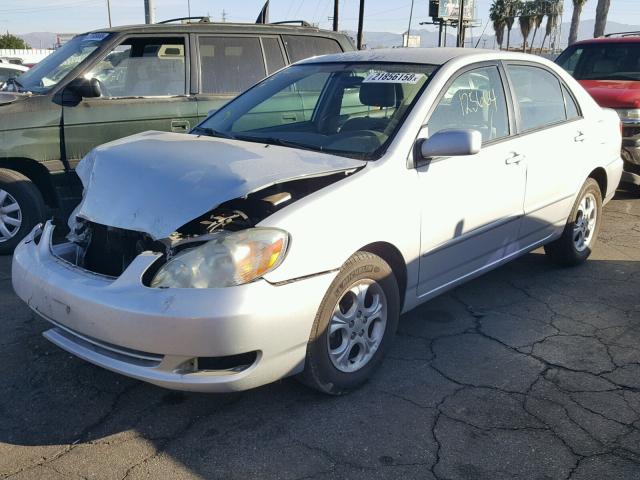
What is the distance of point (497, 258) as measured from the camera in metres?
4.34

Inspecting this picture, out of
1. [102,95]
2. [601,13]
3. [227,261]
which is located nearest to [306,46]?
[102,95]

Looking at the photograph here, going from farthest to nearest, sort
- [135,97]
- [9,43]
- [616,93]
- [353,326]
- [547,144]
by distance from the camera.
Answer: [9,43], [616,93], [135,97], [547,144], [353,326]

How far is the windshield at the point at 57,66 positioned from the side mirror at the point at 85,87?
0.25 meters

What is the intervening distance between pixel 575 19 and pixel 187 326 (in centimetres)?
4048

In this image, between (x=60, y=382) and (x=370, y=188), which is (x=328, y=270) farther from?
(x=60, y=382)

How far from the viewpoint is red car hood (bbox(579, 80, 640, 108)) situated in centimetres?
742

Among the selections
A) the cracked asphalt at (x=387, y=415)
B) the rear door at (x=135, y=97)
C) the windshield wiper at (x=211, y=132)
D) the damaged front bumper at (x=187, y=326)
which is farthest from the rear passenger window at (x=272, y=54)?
the damaged front bumper at (x=187, y=326)

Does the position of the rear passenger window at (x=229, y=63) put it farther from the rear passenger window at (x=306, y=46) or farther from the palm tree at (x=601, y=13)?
the palm tree at (x=601, y=13)

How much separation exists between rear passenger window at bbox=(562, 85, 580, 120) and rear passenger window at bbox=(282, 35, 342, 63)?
2833 mm

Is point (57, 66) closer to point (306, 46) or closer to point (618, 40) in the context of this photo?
point (306, 46)

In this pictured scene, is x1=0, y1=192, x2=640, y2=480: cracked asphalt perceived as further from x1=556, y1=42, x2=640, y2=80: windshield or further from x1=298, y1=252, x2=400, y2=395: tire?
x1=556, y1=42, x2=640, y2=80: windshield

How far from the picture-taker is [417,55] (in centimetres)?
418

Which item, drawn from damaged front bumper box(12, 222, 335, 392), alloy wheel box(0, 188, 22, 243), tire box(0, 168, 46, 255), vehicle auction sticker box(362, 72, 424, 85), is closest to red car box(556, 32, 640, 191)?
vehicle auction sticker box(362, 72, 424, 85)

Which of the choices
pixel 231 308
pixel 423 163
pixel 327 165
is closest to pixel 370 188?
pixel 327 165
